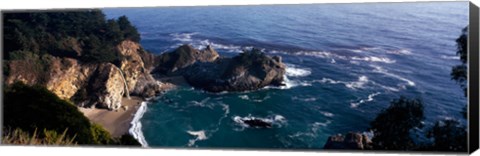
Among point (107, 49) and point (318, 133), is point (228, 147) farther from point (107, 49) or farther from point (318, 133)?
point (107, 49)

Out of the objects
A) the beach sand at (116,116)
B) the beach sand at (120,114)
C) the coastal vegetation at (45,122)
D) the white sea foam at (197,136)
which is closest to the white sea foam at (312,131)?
the white sea foam at (197,136)

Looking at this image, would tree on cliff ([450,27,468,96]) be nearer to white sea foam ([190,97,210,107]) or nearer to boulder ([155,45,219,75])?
boulder ([155,45,219,75])

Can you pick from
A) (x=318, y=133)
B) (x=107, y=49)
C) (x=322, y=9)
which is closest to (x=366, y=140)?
(x=318, y=133)

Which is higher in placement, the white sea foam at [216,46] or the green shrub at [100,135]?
the white sea foam at [216,46]

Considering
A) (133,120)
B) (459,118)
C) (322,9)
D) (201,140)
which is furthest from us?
(133,120)

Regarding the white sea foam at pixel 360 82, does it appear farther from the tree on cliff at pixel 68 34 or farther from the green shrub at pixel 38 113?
the green shrub at pixel 38 113

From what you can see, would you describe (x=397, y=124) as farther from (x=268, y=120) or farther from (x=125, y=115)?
(x=125, y=115)

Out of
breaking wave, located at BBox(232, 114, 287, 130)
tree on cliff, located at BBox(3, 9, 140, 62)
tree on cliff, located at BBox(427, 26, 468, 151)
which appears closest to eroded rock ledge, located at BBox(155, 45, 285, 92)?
breaking wave, located at BBox(232, 114, 287, 130)
